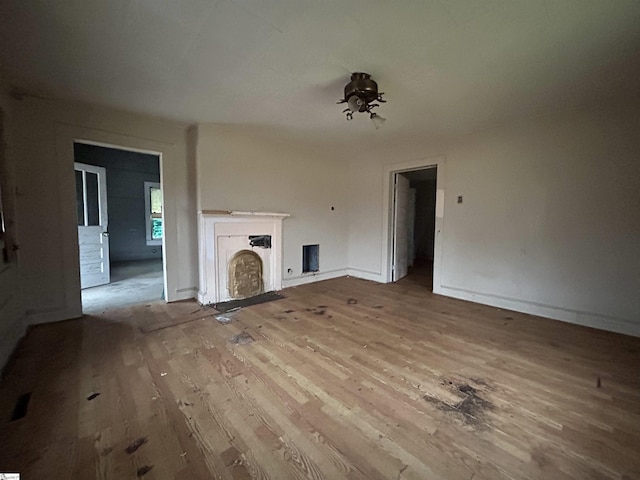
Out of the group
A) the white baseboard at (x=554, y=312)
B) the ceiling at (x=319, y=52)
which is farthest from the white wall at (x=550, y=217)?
the ceiling at (x=319, y=52)

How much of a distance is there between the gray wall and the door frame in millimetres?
6649

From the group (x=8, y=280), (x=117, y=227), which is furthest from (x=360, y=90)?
(x=117, y=227)

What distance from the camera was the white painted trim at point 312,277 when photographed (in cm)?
450

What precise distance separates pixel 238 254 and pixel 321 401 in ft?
8.38

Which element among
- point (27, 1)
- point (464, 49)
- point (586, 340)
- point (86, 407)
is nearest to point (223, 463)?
point (86, 407)

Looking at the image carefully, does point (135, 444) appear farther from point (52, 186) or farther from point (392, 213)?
point (392, 213)

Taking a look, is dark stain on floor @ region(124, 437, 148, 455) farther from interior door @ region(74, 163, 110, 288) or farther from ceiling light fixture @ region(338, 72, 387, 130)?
interior door @ region(74, 163, 110, 288)

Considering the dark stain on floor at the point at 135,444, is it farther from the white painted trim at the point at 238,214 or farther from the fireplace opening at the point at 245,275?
the white painted trim at the point at 238,214

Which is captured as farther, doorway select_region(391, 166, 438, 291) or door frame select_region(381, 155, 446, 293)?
doorway select_region(391, 166, 438, 291)

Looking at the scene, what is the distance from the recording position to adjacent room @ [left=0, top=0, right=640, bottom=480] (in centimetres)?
137

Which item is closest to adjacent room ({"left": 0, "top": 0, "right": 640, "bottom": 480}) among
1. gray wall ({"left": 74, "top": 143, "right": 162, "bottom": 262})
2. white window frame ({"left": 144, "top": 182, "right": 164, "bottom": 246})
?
gray wall ({"left": 74, "top": 143, "right": 162, "bottom": 262})

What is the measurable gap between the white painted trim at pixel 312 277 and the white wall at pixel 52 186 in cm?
275

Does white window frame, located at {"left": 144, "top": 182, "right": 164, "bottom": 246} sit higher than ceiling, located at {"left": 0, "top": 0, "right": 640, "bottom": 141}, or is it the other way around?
ceiling, located at {"left": 0, "top": 0, "right": 640, "bottom": 141}

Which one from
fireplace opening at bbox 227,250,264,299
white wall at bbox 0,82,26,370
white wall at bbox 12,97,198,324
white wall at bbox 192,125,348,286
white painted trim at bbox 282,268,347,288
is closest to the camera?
white wall at bbox 0,82,26,370
